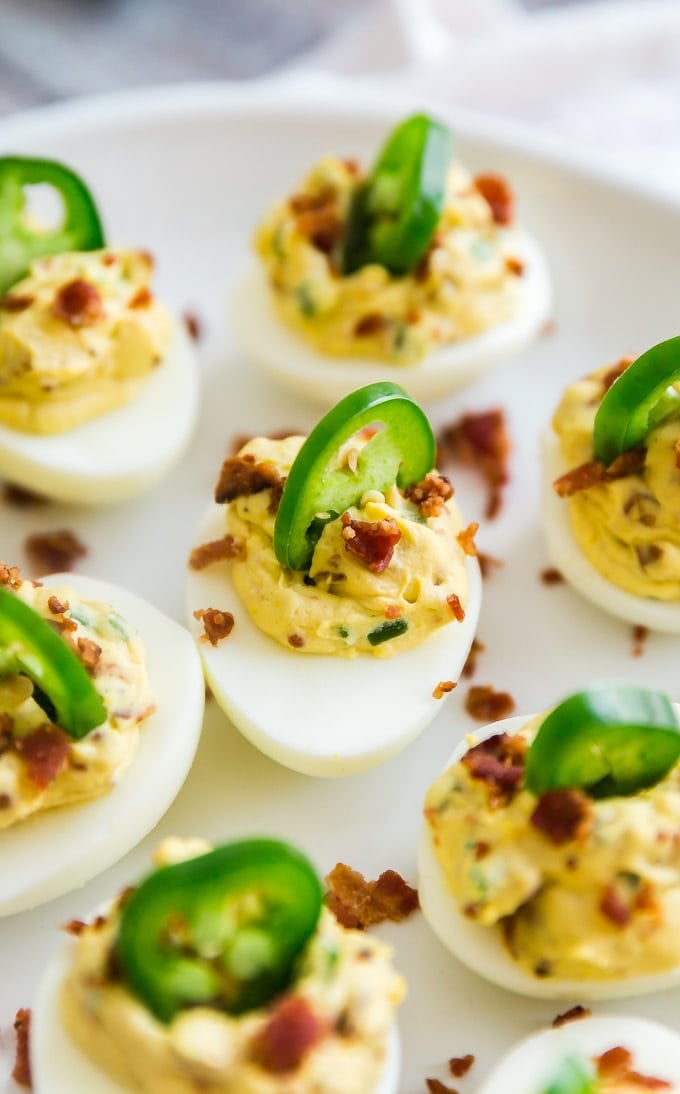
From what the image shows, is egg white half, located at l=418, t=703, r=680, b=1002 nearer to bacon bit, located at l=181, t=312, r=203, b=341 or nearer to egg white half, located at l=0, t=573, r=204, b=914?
egg white half, located at l=0, t=573, r=204, b=914

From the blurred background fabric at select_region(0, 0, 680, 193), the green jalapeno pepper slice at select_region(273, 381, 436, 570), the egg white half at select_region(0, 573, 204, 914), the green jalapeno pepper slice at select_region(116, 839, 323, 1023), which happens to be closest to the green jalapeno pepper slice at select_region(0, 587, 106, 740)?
the egg white half at select_region(0, 573, 204, 914)

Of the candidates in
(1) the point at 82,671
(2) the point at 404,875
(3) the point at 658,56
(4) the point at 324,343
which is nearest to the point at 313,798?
(2) the point at 404,875

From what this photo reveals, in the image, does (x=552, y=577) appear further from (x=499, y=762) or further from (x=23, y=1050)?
(x=23, y=1050)

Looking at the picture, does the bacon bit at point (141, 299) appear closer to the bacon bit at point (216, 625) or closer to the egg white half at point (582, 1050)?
the bacon bit at point (216, 625)

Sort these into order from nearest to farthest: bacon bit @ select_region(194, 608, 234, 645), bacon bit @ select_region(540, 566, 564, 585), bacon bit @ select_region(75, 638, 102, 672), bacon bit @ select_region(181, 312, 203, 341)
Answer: bacon bit @ select_region(75, 638, 102, 672) < bacon bit @ select_region(194, 608, 234, 645) < bacon bit @ select_region(540, 566, 564, 585) < bacon bit @ select_region(181, 312, 203, 341)

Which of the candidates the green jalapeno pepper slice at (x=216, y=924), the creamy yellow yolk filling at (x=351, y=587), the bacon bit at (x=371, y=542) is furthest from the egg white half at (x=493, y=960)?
the bacon bit at (x=371, y=542)

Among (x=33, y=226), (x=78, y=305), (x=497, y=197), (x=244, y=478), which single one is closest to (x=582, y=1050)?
(x=244, y=478)
